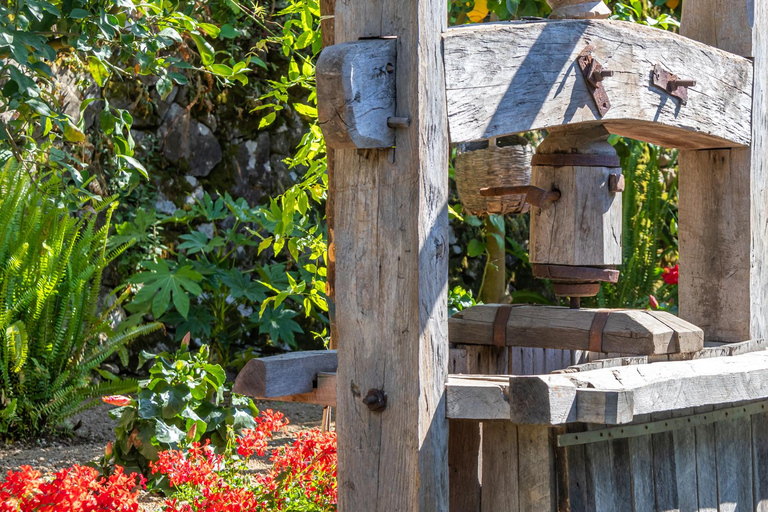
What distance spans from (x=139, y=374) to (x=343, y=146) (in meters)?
3.58

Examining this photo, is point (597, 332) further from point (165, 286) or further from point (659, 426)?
point (165, 286)

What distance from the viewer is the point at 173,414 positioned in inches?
125

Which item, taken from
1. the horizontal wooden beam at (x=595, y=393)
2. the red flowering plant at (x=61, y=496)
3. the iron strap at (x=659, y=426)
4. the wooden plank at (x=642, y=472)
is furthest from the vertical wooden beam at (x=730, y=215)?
the red flowering plant at (x=61, y=496)

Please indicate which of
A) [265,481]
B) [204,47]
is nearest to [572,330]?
[265,481]

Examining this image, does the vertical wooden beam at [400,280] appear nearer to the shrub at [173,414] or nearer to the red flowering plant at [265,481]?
the red flowering plant at [265,481]

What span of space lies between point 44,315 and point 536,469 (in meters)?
2.95

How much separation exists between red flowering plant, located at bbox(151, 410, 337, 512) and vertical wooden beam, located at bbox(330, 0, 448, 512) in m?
0.81

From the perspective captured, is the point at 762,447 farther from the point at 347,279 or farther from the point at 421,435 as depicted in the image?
the point at 347,279

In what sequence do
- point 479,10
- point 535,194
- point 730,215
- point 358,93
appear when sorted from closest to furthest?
point 358,93
point 535,194
point 730,215
point 479,10

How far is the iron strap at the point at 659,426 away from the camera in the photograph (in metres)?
1.96

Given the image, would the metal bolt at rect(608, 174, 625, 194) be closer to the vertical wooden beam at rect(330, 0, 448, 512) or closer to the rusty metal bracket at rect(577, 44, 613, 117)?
the rusty metal bracket at rect(577, 44, 613, 117)

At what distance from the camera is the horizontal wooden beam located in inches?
66.6

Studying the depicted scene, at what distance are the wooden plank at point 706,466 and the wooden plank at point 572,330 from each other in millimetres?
254

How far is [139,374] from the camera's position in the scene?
492cm
